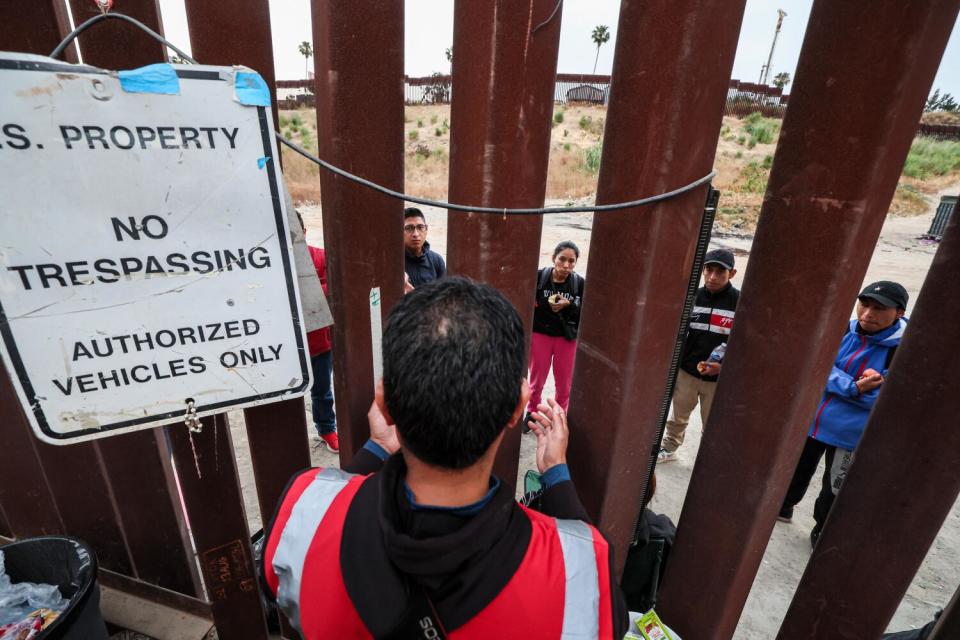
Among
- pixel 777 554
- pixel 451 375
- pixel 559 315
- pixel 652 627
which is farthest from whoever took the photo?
pixel 559 315

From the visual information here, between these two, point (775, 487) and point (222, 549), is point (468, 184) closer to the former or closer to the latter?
point (775, 487)

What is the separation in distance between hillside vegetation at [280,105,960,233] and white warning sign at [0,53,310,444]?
1699cm

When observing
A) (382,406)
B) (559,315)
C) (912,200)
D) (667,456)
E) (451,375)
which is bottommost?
(667,456)

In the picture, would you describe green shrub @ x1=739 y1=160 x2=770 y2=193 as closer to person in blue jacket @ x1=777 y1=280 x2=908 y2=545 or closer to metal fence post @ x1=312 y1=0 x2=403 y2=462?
person in blue jacket @ x1=777 y1=280 x2=908 y2=545

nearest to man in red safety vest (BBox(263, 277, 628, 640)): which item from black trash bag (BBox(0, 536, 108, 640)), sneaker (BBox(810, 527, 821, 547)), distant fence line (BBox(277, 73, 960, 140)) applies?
black trash bag (BBox(0, 536, 108, 640))

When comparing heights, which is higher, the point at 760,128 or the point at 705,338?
the point at 760,128

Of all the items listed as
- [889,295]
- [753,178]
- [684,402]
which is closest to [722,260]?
[889,295]

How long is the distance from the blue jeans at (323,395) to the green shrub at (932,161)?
30.4m

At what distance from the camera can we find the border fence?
1171 millimetres

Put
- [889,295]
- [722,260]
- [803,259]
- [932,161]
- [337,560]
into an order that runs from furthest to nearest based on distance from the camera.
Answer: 1. [932,161]
2. [722,260]
3. [889,295]
4. [803,259]
5. [337,560]

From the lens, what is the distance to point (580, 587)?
3.14 feet

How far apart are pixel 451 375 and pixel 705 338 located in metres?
3.80

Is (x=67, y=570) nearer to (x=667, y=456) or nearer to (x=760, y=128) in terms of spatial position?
(x=667, y=456)

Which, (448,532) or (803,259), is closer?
(448,532)
